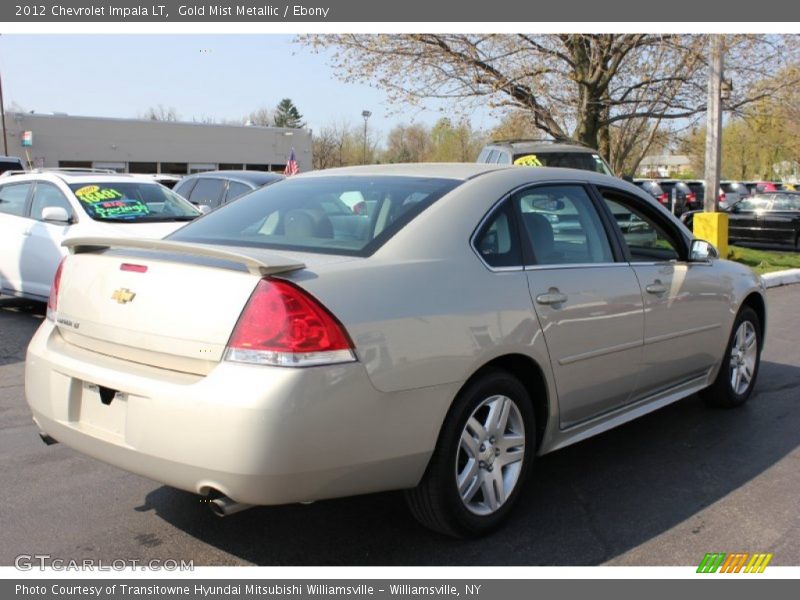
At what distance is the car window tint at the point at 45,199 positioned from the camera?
8.72 m

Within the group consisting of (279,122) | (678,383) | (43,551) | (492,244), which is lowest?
(43,551)

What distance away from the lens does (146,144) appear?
1802 inches

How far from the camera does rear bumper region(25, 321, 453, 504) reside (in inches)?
108

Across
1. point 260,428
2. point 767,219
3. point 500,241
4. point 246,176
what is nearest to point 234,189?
point 246,176

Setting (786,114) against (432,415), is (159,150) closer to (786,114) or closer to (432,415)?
(786,114)

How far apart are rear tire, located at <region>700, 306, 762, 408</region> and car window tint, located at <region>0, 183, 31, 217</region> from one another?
757cm

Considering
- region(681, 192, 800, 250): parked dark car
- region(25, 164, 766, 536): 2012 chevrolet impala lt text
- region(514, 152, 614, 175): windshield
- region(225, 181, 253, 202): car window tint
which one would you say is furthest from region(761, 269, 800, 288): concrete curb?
region(25, 164, 766, 536): 2012 chevrolet impala lt text

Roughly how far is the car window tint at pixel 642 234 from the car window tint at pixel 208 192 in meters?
8.37

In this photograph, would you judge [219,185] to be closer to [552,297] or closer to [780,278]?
[780,278]

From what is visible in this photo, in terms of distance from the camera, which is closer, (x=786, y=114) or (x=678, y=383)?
(x=678, y=383)

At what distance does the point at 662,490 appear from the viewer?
13.3ft

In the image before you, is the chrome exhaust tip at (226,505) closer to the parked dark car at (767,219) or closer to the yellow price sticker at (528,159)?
the yellow price sticker at (528,159)

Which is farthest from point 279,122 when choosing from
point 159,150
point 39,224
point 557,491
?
point 557,491

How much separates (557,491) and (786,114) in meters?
17.4
